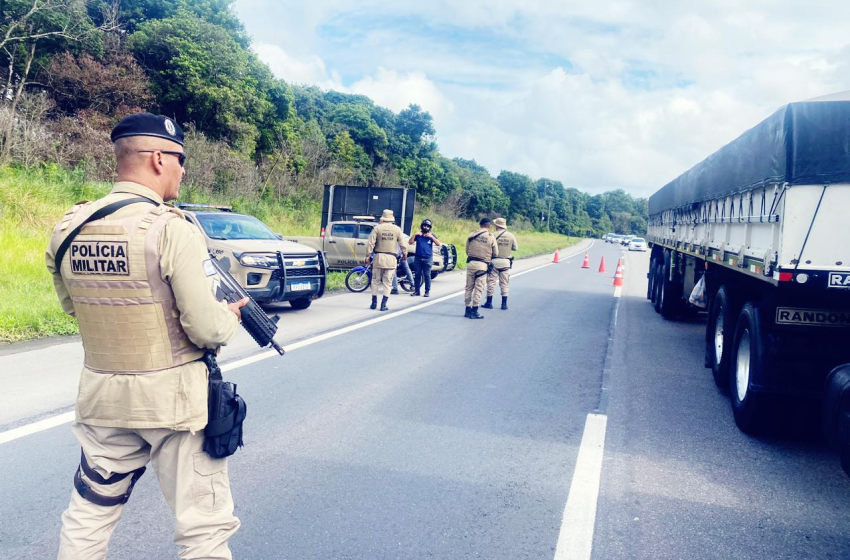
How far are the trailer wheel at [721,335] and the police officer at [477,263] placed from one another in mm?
4637

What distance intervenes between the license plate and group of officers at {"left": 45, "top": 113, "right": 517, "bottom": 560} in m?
8.49

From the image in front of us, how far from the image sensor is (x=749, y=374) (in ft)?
17.2

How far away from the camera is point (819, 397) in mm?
4918

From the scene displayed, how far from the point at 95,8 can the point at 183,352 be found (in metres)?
30.2

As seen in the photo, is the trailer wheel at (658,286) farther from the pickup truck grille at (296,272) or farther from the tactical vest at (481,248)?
the pickup truck grille at (296,272)

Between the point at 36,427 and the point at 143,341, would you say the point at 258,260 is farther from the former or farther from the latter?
the point at 143,341

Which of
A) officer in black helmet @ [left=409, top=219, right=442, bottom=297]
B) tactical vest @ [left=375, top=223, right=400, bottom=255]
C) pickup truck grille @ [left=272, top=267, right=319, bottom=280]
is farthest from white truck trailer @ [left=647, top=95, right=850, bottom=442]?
officer in black helmet @ [left=409, top=219, right=442, bottom=297]

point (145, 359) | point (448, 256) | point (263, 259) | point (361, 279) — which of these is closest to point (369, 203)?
point (448, 256)

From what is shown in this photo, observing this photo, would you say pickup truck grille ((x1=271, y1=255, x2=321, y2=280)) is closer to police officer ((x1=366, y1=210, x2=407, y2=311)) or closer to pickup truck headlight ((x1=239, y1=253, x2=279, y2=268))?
pickup truck headlight ((x1=239, y1=253, x2=279, y2=268))

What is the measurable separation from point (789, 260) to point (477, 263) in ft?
23.9

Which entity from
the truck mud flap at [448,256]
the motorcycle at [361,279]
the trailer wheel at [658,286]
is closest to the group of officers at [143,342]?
the trailer wheel at [658,286]

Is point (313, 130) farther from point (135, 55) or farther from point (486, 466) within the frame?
point (486, 466)

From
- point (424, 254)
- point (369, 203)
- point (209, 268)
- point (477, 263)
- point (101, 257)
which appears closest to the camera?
point (101, 257)

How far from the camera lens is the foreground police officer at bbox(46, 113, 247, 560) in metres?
2.31
